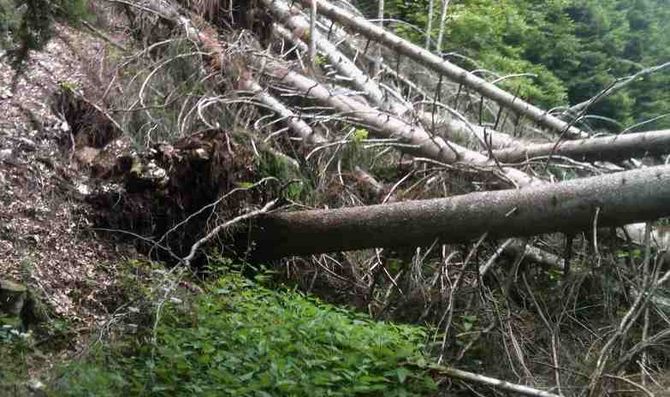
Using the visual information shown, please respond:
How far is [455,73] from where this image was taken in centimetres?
859

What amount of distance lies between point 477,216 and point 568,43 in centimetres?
1027

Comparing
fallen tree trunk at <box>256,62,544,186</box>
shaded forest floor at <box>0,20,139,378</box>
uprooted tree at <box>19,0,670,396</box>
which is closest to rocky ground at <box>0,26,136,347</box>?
shaded forest floor at <box>0,20,139,378</box>

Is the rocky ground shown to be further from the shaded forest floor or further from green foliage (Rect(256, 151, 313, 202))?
green foliage (Rect(256, 151, 313, 202))

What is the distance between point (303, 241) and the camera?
6570mm

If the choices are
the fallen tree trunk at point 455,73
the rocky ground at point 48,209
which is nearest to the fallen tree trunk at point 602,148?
the fallen tree trunk at point 455,73

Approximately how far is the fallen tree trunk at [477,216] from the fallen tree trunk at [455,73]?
2.76 metres

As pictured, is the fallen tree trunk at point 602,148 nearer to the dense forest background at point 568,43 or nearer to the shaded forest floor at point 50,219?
the shaded forest floor at point 50,219

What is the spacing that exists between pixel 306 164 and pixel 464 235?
6.37ft

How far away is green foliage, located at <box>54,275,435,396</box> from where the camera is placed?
14.4ft

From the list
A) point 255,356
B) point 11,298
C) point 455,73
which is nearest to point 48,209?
point 11,298

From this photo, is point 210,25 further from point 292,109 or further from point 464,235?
point 464,235

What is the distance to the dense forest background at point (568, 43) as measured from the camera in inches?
531

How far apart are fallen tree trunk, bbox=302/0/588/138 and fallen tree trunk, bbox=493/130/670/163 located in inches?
35.1

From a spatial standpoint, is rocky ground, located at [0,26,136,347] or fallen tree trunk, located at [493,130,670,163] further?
fallen tree trunk, located at [493,130,670,163]
